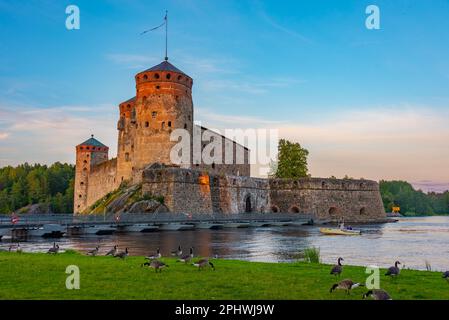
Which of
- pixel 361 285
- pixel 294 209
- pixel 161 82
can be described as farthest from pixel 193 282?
pixel 294 209

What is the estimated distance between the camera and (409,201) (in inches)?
4400

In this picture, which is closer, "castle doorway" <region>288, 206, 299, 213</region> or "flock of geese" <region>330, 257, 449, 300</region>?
"flock of geese" <region>330, 257, 449, 300</region>

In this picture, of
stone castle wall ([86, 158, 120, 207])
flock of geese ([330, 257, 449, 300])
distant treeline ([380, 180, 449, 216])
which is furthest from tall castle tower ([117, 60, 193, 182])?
distant treeline ([380, 180, 449, 216])

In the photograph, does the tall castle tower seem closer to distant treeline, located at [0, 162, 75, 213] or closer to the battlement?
the battlement

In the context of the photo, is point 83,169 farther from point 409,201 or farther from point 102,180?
point 409,201

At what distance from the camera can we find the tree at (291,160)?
217 ft

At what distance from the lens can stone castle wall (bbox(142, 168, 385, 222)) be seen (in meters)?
44.3

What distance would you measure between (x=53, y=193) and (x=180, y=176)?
200 ft

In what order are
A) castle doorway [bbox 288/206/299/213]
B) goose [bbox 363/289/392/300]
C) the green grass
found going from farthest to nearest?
castle doorway [bbox 288/206/299/213] → the green grass → goose [bbox 363/289/392/300]

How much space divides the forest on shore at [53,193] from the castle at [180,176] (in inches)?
1054

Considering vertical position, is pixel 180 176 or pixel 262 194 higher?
pixel 180 176

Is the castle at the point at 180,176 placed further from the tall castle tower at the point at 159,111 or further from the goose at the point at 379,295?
the goose at the point at 379,295

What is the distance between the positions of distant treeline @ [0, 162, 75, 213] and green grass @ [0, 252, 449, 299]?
78.8 m
